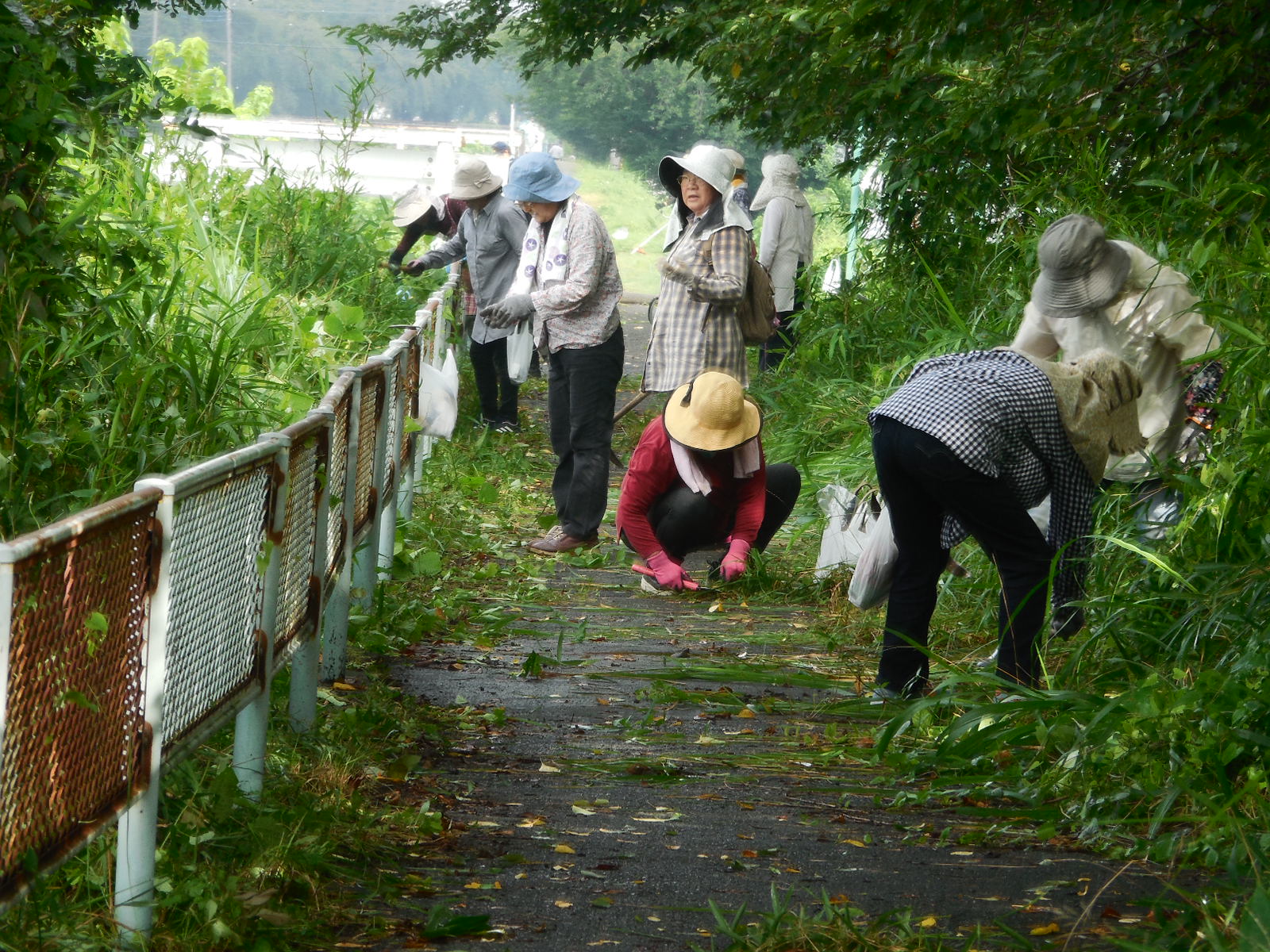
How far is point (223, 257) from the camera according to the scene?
23.4 feet

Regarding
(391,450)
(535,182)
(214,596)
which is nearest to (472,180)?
(535,182)

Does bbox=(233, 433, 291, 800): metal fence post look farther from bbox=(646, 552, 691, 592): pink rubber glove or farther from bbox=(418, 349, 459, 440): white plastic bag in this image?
bbox=(418, 349, 459, 440): white plastic bag

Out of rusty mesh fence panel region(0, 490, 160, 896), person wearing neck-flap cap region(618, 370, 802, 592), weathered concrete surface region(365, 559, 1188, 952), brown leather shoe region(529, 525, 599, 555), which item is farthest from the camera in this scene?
brown leather shoe region(529, 525, 599, 555)

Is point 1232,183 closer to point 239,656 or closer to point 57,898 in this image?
point 239,656

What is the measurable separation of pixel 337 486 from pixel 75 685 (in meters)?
1.91

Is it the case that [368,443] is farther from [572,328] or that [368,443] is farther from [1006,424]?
[572,328]

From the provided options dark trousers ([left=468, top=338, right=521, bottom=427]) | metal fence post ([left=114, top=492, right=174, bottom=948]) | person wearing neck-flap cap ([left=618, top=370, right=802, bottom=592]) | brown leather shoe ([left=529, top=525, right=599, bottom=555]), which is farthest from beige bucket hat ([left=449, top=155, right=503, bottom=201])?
metal fence post ([left=114, top=492, right=174, bottom=948])

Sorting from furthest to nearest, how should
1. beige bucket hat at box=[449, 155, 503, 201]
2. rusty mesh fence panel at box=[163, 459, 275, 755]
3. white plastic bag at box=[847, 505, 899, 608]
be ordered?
1. beige bucket hat at box=[449, 155, 503, 201]
2. white plastic bag at box=[847, 505, 899, 608]
3. rusty mesh fence panel at box=[163, 459, 275, 755]

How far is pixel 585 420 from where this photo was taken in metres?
7.29

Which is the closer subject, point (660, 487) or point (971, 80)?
point (660, 487)

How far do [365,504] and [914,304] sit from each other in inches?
240

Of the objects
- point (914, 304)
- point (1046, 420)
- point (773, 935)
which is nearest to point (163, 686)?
point (773, 935)

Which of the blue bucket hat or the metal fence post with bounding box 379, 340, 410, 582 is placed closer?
the metal fence post with bounding box 379, 340, 410, 582

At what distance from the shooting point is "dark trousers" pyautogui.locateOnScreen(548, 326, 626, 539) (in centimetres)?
728
